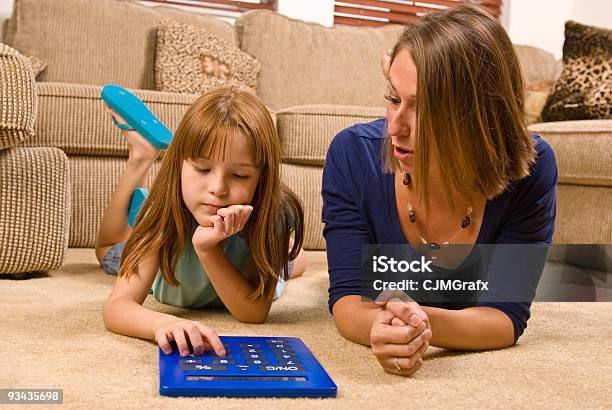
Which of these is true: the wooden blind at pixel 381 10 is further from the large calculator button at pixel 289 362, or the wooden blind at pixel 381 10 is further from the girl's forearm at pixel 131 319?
the large calculator button at pixel 289 362

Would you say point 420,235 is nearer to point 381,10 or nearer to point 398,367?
point 398,367

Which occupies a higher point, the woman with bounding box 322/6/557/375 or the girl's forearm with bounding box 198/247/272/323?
the woman with bounding box 322/6/557/375

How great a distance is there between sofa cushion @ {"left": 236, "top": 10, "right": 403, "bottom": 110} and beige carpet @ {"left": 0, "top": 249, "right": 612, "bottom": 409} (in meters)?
1.50

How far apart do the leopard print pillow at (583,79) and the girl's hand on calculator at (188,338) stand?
1.98 metres

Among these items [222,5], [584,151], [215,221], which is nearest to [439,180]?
[215,221]

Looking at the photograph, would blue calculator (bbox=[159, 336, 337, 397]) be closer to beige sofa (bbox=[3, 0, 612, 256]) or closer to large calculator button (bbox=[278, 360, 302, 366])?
large calculator button (bbox=[278, 360, 302, 366])

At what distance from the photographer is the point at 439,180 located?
1117 mm

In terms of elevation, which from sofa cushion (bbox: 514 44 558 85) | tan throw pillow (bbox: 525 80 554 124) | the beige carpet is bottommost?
the beige carpet

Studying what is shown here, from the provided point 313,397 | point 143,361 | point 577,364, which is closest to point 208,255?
point 143,361

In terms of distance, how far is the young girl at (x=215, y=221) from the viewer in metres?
1.14

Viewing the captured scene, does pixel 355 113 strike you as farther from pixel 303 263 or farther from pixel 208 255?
pixel 208 255

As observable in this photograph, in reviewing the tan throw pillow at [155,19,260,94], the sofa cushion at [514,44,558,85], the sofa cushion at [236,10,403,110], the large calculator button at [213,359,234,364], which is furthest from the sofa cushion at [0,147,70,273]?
the sofa cushion at [514,44,558,85]

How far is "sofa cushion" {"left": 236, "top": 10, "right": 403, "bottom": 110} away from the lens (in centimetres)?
285

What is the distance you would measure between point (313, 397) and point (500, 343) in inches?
15.2
